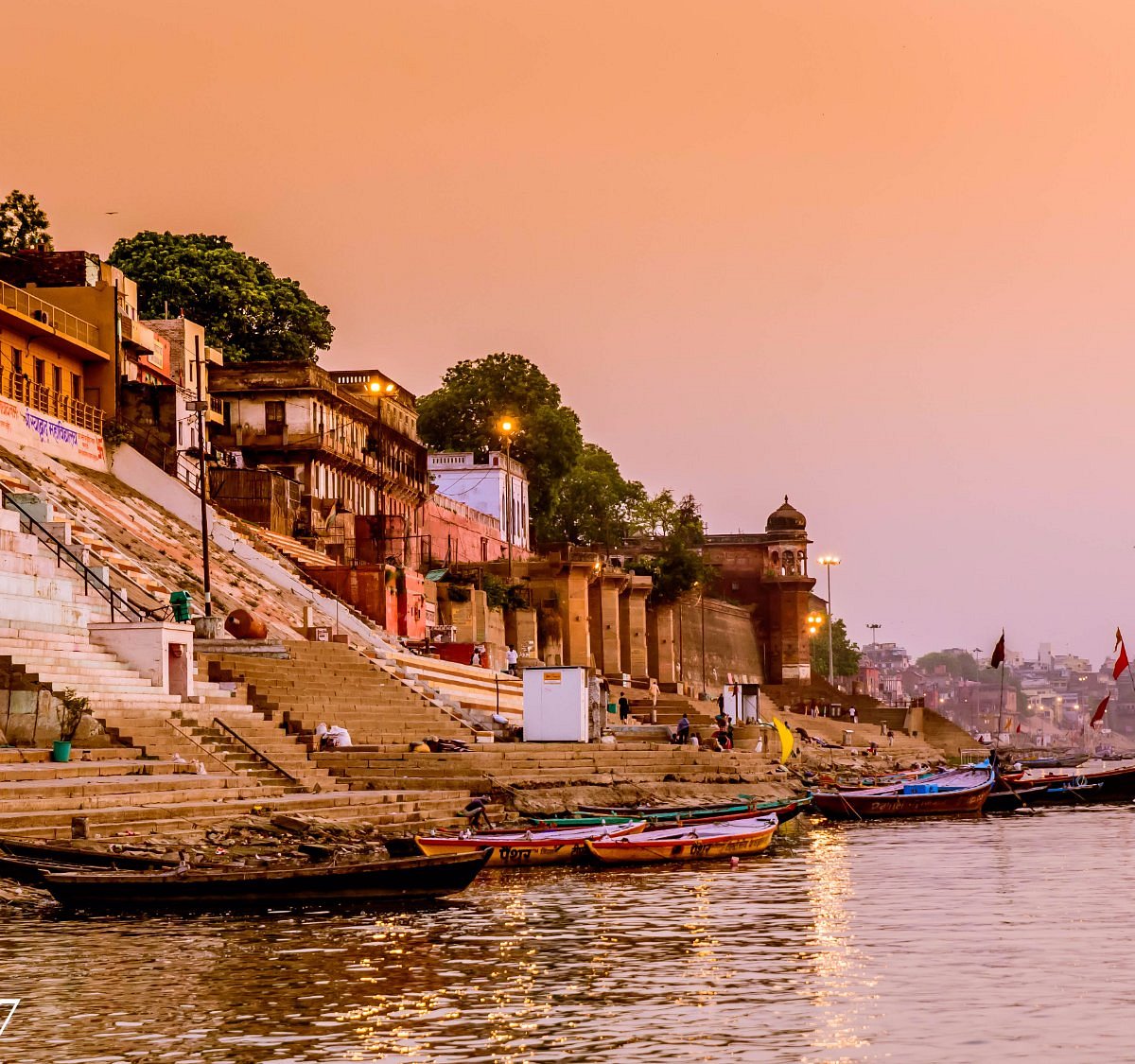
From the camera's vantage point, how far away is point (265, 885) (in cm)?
2253

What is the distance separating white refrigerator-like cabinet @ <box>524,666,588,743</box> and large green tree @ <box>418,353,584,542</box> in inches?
2108

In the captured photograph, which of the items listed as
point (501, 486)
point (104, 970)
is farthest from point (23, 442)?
point (501, 486)

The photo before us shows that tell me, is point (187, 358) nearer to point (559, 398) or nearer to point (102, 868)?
point (559, 398)

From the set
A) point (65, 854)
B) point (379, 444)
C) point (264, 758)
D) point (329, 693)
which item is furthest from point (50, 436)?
point (65, 854)

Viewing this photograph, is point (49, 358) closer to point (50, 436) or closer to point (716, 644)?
point (50, 436)

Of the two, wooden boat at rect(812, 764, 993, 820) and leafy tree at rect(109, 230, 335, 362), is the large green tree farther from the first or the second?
wooden boat at rect(812, 764, 993, 820)

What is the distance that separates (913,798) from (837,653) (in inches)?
4139

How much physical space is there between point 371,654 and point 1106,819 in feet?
67.3

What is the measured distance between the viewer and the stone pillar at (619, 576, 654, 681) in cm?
8750

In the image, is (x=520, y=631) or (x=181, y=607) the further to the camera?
(x=520, y=631)

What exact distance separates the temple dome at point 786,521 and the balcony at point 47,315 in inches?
2957

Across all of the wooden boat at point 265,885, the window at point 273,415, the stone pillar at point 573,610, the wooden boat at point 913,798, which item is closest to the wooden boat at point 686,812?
the wooden boat at point 265,885

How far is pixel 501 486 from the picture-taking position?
86875mm

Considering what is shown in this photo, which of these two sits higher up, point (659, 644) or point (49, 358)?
point (49, 358)
